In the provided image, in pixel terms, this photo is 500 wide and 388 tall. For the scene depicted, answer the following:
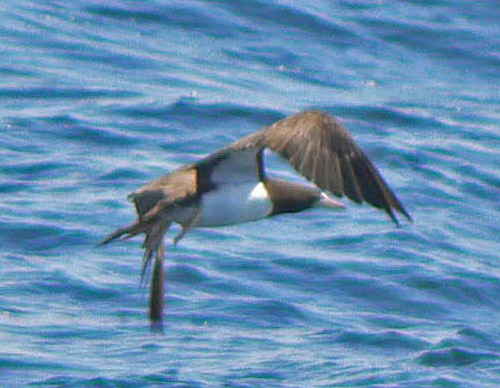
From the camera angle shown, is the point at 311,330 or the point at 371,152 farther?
the point at 371,152

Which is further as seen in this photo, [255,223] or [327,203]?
[255,223]

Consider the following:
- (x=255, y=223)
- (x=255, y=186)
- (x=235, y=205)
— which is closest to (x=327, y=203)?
(x=255, y=186)

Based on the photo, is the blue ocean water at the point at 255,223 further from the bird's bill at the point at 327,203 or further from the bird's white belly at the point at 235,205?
the bird's white belly at the point at 235,205

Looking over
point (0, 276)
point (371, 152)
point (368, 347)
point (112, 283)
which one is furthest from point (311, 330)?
point (371, 152)

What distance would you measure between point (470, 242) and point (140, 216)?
15.1 ft

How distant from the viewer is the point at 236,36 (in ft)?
53.0

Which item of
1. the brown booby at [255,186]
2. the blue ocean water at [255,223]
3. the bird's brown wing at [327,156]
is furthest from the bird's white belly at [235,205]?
the blue ocean water at [255,223]

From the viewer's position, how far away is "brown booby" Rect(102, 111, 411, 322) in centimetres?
807

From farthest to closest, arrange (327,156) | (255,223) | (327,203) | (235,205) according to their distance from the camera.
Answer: (255,223), (327,203), (235,205), (327,156)

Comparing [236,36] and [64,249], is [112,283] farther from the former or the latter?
[236,36]

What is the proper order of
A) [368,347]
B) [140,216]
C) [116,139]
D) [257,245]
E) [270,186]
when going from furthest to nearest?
[116,139] < [257,245] < [368,347] < [270,186] < [140,216]

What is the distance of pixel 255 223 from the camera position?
494 inches

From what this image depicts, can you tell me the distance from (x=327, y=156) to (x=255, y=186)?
917 mm

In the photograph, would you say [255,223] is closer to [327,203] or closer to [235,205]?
[327,203]
